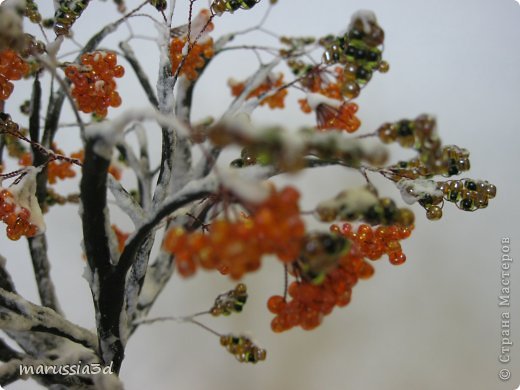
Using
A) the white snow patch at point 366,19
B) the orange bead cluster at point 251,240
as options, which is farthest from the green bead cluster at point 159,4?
the orange bead cluster at point 251,240

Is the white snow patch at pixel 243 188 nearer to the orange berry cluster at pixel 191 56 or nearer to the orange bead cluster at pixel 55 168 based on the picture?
the orange berry cluster at pixel 191 56

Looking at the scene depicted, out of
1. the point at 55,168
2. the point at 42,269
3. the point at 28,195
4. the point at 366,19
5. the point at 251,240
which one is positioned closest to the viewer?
the point at 251,240

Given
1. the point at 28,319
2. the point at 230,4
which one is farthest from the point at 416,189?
the point at 28,319

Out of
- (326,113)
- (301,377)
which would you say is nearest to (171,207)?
(326,113)

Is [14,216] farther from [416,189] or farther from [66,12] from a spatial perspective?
[416,189]

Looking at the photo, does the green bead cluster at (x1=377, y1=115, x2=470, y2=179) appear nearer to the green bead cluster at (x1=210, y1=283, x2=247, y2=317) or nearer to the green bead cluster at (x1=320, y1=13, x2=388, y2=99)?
the green bead cluster at (x1=320, y1=13, x2=388, y2=99)

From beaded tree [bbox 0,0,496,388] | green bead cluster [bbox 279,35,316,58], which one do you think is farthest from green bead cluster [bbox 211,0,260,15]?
green bead cluster [bbox 279,35,316,58]

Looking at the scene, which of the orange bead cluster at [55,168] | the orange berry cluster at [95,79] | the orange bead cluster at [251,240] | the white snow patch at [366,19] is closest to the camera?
the orange bead cluster at [251,240]
